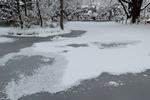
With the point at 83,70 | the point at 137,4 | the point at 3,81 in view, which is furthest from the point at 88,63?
the point at 137,4

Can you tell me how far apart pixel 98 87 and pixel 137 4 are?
902 inches

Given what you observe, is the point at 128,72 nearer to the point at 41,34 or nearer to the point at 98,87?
the point at 98,87

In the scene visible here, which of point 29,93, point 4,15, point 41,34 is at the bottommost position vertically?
point 29,93

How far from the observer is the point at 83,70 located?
5.98 metres

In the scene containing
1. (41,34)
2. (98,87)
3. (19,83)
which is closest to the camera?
(98,87)

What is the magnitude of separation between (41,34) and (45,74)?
11604 millimetres

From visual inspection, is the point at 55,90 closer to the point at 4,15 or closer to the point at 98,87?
the point at 98,87

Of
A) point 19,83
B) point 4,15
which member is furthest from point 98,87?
point 4,15

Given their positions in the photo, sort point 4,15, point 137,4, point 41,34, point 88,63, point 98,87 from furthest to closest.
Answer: point 4,15 < point 137,4 < point 41,34 < point 88,63 < point 98,87

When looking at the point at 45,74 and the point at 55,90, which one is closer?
the point at 55,90

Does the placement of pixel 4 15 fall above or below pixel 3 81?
above

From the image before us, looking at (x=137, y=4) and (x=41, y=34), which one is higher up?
(x=137, y=4)

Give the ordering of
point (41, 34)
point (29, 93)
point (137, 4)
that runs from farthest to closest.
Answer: point (137, 4), point (41, 34), point (29, 93)

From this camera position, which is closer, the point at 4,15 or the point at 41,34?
the point at 41,34
